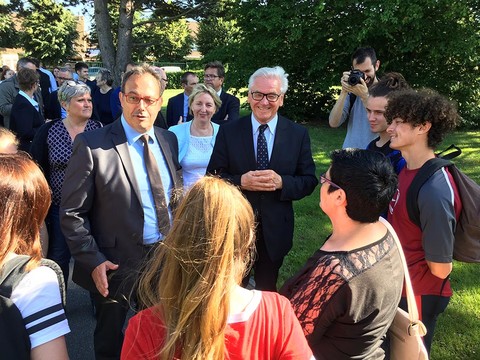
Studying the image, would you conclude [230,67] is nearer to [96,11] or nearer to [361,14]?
[361,14]

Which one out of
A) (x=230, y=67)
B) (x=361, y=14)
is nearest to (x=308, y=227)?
(x=361, y=14)

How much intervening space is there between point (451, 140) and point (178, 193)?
1028 cm

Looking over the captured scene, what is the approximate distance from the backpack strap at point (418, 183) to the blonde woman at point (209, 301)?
115 cm

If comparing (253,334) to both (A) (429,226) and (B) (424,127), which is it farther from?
(B) (424,127)

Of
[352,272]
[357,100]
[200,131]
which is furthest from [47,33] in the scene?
[352,272]

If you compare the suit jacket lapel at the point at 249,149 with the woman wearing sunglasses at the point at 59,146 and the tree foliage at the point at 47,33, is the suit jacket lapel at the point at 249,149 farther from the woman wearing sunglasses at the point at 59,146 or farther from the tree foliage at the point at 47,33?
the tree foliage at the point at 47,33

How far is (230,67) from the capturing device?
43.5ft

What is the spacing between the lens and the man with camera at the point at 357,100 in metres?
3.40

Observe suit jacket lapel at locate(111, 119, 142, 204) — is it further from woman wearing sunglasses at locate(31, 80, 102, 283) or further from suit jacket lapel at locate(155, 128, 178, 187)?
woman wearing sunglasses at locate(31, 80, 102, 283)

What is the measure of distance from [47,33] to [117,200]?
4112 cm

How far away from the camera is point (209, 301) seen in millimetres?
1149

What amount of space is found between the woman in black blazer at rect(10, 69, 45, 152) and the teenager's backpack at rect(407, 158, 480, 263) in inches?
172

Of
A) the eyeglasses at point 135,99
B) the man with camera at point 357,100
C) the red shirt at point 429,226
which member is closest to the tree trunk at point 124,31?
the man with camera at point 357,100

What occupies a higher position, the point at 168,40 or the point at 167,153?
the point at 168,40
